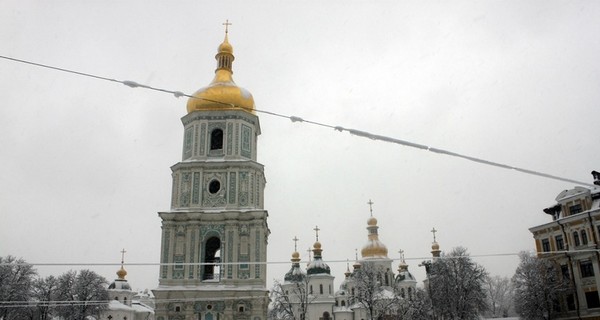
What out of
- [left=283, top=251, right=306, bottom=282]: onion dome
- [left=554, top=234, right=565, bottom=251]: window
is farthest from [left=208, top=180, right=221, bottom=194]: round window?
[left=283, top=251, right=306, bottom=282]: onion dome

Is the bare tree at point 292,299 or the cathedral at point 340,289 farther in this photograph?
the cathedral at point 340,289

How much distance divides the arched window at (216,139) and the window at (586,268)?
2497 centimetres

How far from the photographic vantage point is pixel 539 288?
1447 inches

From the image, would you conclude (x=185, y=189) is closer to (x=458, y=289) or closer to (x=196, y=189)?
(x=196, y=189)

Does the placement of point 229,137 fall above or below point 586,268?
above

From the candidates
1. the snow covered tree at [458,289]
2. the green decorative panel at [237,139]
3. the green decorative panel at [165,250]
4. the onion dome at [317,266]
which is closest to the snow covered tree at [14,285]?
the green decorative panel at [165,250]

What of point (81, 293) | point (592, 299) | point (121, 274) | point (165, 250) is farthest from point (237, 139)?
point (121, 274)

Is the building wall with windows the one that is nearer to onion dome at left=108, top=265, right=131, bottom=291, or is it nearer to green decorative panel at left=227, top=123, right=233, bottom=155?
green decorative panel at left=227, top=123, right=233, bottom=155

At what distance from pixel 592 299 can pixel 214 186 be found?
25.1m

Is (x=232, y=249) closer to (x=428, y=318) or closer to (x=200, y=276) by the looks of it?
(x=200, y=276)

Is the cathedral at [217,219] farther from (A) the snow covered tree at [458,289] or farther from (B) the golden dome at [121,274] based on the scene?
(B) the golden dome at [121,274]

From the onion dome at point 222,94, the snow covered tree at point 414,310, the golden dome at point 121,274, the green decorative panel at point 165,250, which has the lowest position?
the snow covered tree at point 414,310

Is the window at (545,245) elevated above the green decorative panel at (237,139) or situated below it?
below

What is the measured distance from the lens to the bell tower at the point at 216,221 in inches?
1206
